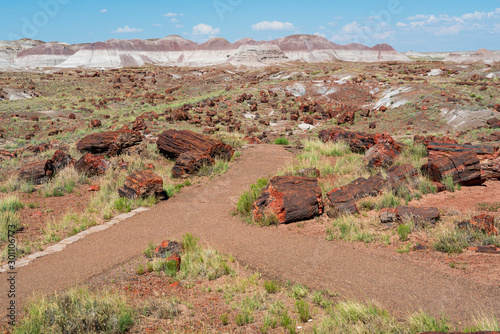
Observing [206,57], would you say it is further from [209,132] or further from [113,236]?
[113,236]

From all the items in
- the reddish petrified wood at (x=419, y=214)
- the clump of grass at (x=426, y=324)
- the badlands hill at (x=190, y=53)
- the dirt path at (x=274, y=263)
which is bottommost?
the dirt path at (x=274, y=263)

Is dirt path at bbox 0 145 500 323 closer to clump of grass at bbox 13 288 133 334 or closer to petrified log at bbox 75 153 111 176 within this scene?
clump of grass at bbox 13 288 133 334

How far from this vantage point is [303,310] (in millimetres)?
4445

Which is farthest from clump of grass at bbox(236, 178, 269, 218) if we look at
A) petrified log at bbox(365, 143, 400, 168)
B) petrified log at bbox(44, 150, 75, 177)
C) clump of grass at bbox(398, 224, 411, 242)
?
petrified log at bbox(44, 150, 75, 177)

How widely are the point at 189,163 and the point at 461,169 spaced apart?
312 inches

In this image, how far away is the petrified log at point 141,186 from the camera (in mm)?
9742

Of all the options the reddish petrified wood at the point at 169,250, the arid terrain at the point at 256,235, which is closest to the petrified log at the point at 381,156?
the arid terrain at the point at 256,235

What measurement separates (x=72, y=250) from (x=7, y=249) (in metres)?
1.21

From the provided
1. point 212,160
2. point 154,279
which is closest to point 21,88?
point 212,160

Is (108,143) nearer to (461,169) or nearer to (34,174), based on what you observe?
(34,174)

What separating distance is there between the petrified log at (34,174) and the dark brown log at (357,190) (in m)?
9.35

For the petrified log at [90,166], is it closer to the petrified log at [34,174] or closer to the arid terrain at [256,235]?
the arid terrain at [256,235]

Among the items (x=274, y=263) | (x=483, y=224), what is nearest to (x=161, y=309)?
(x=274, y=263)

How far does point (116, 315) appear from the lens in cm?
435
